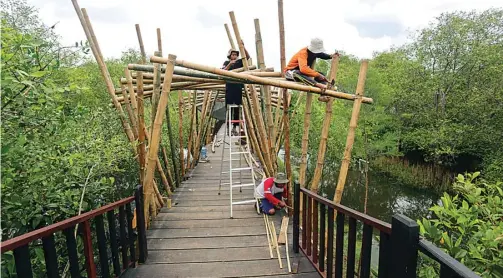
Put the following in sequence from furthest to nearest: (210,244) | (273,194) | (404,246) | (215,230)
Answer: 1. (273,194)
2. (215,230)
3. (210,244)
4. (404,246)

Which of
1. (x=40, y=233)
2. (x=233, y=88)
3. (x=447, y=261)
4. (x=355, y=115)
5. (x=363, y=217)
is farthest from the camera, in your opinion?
(x=233, y=88)

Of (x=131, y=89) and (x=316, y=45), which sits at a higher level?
(x=316, y=45)

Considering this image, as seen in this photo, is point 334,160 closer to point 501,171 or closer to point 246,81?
point 501,171

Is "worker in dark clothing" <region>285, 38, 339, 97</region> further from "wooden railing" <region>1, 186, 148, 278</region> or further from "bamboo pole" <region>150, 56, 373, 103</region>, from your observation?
"wooden railing" <region>1, 186, 148, 278</region>

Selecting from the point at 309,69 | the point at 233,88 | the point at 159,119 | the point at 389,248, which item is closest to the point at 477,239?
the point at 389,248

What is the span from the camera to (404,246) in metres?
1.33

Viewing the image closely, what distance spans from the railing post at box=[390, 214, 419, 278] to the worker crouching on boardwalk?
2.43 m

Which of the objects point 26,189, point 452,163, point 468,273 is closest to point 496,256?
point 468,273

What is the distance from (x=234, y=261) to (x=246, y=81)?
1.83 m

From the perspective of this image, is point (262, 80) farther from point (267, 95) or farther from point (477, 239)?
point (477, 239)

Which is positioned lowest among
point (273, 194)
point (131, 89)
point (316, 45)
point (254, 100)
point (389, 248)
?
point (273, 194)

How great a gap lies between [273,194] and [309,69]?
1.83 m

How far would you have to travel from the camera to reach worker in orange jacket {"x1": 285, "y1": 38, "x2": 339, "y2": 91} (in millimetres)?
2982

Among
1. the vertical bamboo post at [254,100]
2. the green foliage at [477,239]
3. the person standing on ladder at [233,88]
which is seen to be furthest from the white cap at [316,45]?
the green foliage at [477,239]
